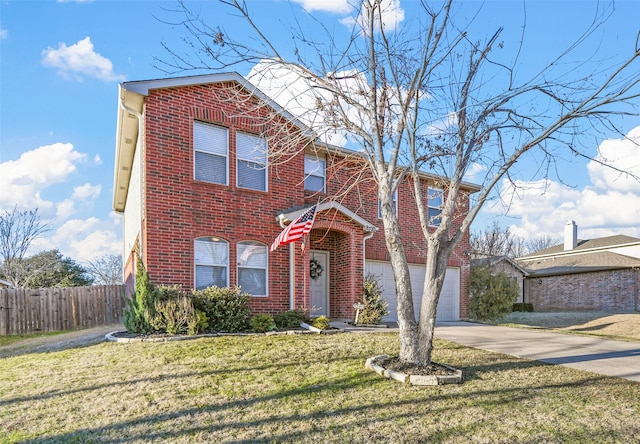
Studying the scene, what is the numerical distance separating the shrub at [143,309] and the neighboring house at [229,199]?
0.51 m

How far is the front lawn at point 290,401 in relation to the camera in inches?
182

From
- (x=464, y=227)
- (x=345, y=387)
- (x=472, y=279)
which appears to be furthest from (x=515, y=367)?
(x=472, y=279)

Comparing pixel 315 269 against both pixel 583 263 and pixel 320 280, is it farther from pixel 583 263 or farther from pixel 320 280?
pixel 583 263

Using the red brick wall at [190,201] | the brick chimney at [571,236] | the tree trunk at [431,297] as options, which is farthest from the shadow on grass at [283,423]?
the brick chimney at [571,236]

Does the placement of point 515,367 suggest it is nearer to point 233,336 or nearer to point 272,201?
point 233,336

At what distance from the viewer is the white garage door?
14.9 metres

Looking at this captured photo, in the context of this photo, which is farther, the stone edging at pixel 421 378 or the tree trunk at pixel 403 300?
→ the tree trunk at pixel 403 300

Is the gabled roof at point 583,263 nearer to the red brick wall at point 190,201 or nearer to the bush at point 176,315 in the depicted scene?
the red brick wall at point 190,201

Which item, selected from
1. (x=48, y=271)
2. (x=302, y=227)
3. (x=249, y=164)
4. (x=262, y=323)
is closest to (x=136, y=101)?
(x=249, y=164)

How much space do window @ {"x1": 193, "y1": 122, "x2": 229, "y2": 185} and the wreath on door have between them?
13.1 feet

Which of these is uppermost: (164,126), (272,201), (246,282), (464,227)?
(164,126)

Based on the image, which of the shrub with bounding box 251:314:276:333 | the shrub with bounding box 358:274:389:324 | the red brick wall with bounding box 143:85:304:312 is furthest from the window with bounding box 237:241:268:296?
the shrub with bounding box 358:274:389:324

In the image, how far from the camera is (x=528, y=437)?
180 inches

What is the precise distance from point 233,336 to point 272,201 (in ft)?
13.6
